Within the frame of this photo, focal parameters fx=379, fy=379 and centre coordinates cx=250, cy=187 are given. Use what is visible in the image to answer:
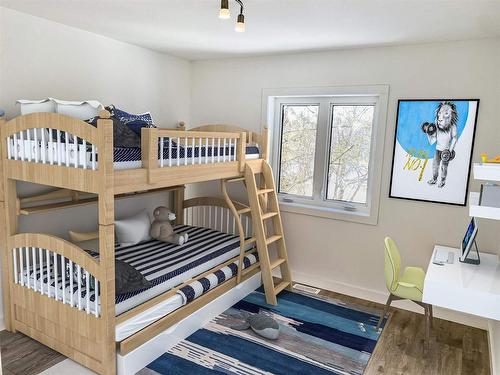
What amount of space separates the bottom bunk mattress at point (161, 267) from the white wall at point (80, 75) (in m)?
0.47

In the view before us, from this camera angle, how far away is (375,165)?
345 cm

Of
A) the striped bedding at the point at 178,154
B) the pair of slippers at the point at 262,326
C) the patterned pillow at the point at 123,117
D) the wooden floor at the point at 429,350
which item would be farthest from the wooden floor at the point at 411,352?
the patterned pillow at the point at 123,117

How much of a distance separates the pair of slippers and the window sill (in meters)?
1.20

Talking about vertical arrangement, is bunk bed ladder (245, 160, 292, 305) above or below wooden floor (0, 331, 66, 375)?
above

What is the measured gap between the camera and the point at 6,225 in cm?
269

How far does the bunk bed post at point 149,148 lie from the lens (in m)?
2.37

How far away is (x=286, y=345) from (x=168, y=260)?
113cm

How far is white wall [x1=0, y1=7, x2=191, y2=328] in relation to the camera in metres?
2.71

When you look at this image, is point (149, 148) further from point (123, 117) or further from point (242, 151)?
point (242, 151)

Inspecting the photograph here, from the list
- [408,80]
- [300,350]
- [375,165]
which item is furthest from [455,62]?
[300,350]

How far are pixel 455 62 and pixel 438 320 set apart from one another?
2.15 meters

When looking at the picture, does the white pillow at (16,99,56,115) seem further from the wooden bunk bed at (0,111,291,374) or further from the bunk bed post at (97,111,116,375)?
the bunk bed post at (97,111,116,375)

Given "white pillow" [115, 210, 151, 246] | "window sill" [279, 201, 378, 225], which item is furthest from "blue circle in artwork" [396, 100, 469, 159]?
"white pillow" [115, 210, 151, 246]

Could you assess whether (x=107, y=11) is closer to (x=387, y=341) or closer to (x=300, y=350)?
(x=300, y=350)
